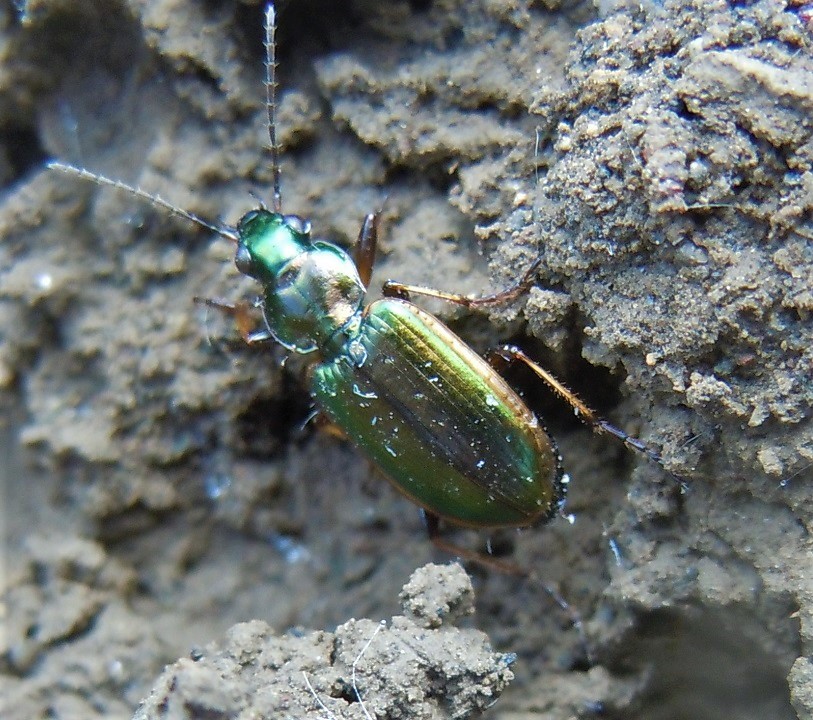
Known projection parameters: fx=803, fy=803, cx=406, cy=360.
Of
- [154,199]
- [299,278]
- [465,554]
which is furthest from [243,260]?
[465,554]

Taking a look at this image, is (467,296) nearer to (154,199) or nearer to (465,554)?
(465,554)

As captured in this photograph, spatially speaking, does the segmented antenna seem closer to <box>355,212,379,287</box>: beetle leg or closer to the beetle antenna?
the beetle antenna

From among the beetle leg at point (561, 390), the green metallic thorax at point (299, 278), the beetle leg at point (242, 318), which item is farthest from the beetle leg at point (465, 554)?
the beetle leg at point (242, 318)

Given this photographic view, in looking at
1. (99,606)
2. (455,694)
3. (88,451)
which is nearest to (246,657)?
(455,694)

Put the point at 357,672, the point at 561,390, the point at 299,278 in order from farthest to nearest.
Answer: the point at 299,278
the point at 561,390
the point at 357,672

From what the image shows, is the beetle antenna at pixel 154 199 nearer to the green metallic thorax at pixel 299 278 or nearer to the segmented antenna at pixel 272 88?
the green metallic thorax at pixel 299 278

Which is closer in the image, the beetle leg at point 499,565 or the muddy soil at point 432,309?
the muddy soil at point 432,309

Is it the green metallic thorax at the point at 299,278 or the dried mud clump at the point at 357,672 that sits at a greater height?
the green metallic thorax at the point at 299,278
